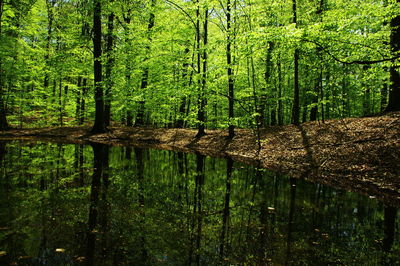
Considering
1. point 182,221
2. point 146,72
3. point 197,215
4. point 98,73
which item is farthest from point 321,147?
point 98,73

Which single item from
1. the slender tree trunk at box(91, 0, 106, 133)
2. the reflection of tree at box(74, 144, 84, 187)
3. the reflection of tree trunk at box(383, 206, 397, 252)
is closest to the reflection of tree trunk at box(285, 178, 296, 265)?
the reflection of tree trunk at box(383, 206, 397, 252)

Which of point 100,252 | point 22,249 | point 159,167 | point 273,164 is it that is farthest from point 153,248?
point 273,164

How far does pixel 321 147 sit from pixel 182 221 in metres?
9.02

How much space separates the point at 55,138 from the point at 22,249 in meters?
16.9

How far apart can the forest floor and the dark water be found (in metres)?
1.45

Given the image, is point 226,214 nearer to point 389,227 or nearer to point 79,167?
point 389,227

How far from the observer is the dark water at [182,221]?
11.6ft

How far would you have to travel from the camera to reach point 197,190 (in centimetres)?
700

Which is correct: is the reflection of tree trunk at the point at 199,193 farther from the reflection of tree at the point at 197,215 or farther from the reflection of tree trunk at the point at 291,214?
the reflection of tree trunk at the point at 291,214

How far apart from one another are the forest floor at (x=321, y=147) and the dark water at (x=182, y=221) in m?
1.45

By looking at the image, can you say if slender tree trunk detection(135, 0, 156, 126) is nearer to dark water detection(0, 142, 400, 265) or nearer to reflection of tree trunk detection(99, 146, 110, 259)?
reflection of tree trunk detection(99, 146, 110, 259)

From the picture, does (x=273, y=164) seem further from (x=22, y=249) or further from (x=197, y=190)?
(x=22, y=249)

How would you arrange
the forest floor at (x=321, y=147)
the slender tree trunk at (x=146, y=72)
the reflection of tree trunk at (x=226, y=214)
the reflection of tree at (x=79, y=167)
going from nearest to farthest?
1. the reflection of tree trunk at (x=226, y=214)
2. the reflection of tree at (x=79, y=167)
3. the forest floor at (x=321, y=147)
4. the slender tree trunk at (x=146, y=72)

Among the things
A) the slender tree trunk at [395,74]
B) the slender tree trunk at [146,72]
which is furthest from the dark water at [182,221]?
the slender tree trunk at [146,72]
